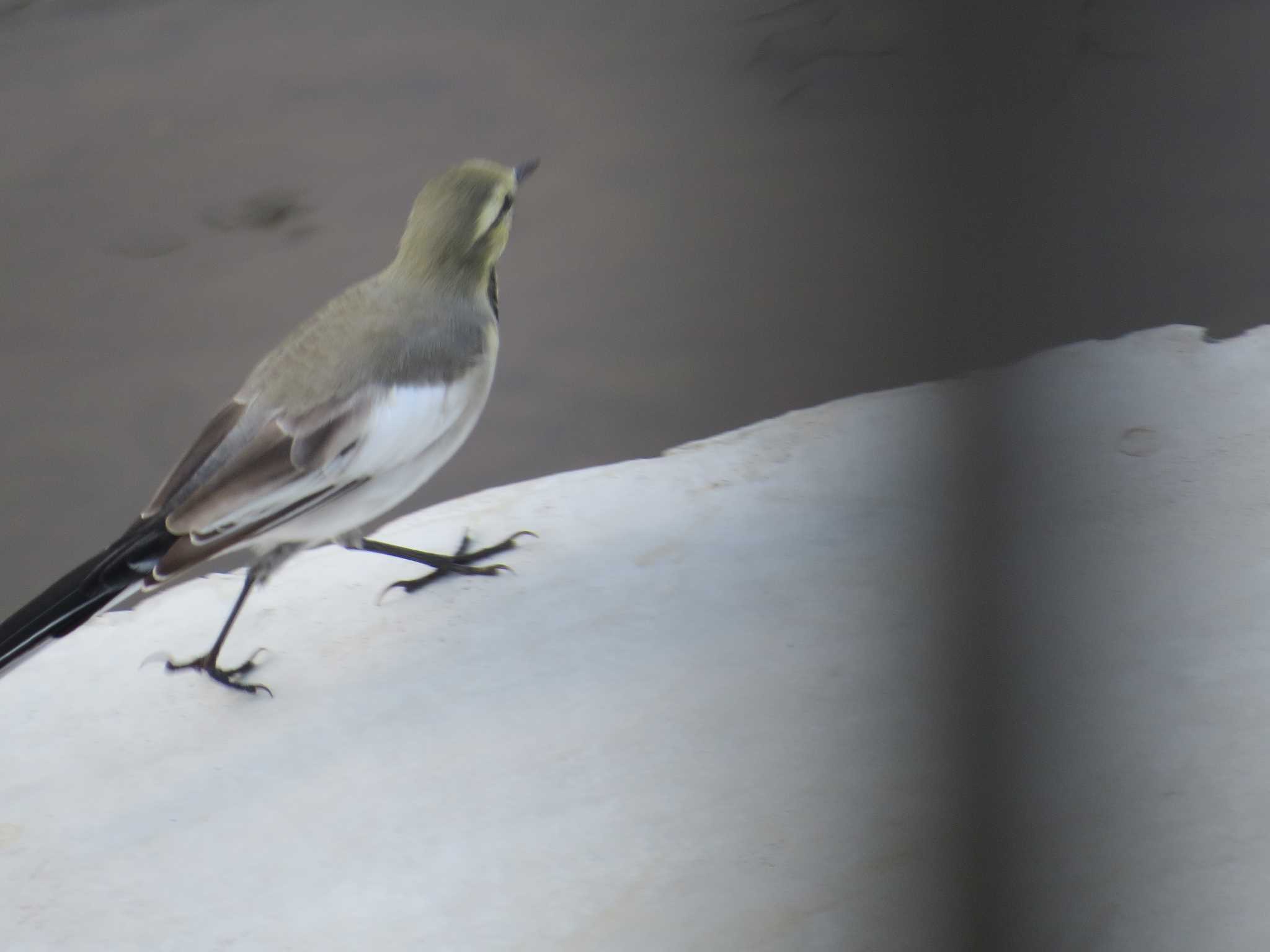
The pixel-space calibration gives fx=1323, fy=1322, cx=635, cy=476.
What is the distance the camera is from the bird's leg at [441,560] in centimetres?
104

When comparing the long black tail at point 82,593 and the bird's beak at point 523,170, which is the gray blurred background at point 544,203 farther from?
the long black tail at point 82,593

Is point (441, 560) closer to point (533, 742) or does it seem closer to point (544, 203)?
point (533, 742)

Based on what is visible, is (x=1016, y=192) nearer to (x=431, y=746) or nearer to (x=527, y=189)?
(x=431, y=746)

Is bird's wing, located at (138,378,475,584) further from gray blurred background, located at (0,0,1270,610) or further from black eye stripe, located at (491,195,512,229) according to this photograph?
gray blurred background, located at (0,0,1270,610)

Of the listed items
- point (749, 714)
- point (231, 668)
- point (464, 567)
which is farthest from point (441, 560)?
point (749, 714)

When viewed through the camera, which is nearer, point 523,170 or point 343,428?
point 343,428

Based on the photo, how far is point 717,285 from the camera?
4.83 ft

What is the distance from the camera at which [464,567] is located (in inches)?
41.4

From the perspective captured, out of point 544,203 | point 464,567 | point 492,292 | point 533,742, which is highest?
point 544,203

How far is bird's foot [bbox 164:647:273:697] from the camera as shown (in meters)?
0.93

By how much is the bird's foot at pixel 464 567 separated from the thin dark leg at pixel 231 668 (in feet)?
0.38

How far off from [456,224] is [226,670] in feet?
1.22

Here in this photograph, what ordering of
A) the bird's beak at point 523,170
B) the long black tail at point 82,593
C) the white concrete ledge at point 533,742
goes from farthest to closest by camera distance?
the bird's beak at point 523,170, the long black tail at point 82,593, the white concrete ledge at point 533,742

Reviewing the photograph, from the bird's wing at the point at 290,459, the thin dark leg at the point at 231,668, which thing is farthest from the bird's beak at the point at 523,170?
the thin dark leg at the point at 231,668
